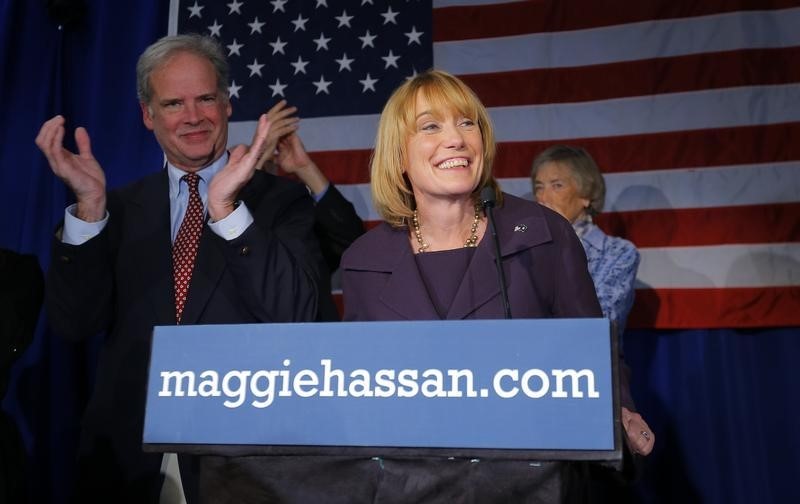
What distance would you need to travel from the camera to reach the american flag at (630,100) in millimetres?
3117

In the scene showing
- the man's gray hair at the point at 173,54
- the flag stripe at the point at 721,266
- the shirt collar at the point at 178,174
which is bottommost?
the shirt collar at the point at 178,174

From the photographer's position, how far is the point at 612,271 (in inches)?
110

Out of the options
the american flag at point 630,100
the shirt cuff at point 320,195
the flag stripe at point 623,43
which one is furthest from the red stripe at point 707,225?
the shirt cuff at point 320,195

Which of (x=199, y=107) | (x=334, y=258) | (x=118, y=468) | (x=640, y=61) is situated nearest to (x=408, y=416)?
(x=118, y=468)

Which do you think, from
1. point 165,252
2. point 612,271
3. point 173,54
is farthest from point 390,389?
point 612,271

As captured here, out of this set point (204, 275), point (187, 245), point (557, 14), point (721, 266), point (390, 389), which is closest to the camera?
point (390, 389)

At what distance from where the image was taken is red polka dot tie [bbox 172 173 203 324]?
Answer: 81.9 inches

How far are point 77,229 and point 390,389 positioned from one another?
1.11m

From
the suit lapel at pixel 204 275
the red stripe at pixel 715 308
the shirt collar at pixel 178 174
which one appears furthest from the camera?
the red stripe at pixel 715 308

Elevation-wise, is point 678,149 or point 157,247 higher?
point 678,149

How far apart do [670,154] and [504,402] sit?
2376 mm

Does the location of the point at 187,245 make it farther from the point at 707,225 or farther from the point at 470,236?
the point at 707,225

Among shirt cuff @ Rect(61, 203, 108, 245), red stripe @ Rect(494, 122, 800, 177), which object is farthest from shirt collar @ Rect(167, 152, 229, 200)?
red stripe @ Rect(494, 122, 800, 177)

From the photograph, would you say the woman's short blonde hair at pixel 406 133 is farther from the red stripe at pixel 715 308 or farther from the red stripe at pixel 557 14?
the red stripe at pixel 557 14
